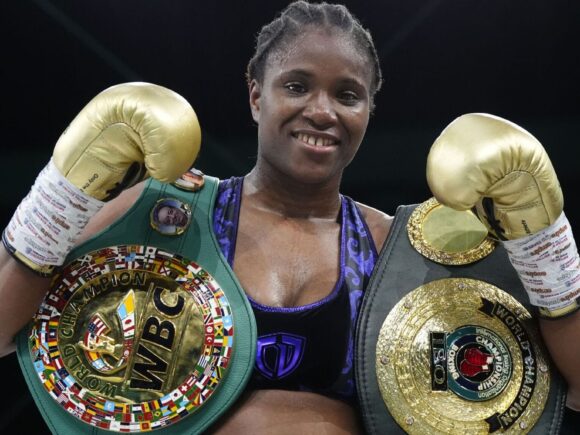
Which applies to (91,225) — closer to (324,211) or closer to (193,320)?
(193,320)

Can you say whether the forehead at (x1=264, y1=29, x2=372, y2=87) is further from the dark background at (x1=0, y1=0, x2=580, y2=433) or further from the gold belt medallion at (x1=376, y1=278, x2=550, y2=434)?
the dark background at (x1=0, y1=0, x2=580, y2=433)

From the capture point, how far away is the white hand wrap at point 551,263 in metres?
1.46

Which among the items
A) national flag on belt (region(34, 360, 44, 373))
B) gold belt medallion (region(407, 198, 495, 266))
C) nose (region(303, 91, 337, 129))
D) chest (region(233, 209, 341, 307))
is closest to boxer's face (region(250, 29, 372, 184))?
nose (region(303, 91, 337, 129))

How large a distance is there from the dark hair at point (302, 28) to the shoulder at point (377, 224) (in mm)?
288

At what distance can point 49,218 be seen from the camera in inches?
55.7

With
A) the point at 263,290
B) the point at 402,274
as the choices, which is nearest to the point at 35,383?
the point at 263,290

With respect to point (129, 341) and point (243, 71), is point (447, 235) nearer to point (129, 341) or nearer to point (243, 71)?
point (129, 341)

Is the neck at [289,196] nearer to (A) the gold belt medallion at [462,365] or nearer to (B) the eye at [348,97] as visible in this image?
(B) the eye at [348,97]

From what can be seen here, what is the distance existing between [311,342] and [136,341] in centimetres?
34

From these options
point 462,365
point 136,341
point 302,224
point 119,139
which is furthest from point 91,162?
point 462,365

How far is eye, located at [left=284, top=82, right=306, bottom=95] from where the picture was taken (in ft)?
5.66

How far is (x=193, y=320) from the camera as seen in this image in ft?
4.93

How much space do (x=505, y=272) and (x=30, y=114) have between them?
1.94m

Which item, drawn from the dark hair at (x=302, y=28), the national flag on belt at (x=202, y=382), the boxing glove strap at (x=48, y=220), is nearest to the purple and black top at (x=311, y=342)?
the national flag on belt at (x=202, y=382)
